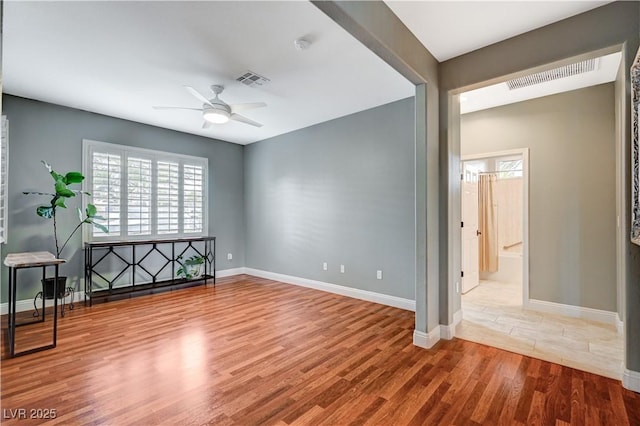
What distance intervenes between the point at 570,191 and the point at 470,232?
1.58 m

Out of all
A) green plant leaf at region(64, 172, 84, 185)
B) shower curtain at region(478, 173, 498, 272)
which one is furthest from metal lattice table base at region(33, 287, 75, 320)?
shower curtain at region(478, 173, 498, 272)

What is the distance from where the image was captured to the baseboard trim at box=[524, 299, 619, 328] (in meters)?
3.63

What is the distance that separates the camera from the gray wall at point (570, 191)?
12.1 feet

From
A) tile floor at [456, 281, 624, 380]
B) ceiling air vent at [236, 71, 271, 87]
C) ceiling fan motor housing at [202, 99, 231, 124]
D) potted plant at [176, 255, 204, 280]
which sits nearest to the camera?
tile floor at [456, 281, 624, 380]

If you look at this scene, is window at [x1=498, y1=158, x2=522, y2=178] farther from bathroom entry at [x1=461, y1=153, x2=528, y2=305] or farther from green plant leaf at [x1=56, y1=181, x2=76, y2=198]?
green plant leaf at [x1=56, y1=181, x2=76, y2=198]

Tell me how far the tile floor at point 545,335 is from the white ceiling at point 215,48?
2.92m

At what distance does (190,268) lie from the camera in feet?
18.6

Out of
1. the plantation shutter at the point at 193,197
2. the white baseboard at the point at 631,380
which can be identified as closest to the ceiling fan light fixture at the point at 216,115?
the plantation shutter at the point at 193,197

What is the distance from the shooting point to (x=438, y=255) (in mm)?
3299

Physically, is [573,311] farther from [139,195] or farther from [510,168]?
[139,195]

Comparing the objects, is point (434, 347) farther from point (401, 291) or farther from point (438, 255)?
point (401, 291)

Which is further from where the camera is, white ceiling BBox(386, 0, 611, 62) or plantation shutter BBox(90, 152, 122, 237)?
plantation shutter BBox(90, 152, 122, 237)

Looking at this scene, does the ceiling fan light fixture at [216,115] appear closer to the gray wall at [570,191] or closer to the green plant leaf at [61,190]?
the green plant leaf at [61,190]

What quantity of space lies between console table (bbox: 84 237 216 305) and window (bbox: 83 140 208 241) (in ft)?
0.71
